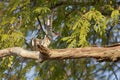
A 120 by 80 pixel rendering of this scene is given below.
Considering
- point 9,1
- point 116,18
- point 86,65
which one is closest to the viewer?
point 116,18

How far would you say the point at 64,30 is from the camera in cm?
371

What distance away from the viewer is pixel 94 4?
135 inches

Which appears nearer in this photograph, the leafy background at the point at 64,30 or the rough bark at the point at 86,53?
the rough bark at the point at 86,53

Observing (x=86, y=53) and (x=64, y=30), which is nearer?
(x=86, y=53)

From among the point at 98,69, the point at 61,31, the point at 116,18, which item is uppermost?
the point at 116,18

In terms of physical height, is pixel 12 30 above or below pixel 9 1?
below

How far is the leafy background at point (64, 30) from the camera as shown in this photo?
125 inches

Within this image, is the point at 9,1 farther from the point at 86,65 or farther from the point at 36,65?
the point at 86,65

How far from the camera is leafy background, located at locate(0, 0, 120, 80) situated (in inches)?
125

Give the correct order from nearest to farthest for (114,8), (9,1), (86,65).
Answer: (114,8) → (9,1) → (86,65)

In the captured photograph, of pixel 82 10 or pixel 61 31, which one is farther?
pixel 61 31

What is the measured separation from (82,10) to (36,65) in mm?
845

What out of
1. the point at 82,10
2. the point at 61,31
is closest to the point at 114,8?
the point at 82,10

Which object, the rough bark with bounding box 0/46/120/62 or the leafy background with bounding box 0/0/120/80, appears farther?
the leafy background with bounding box 0/0/120/80
